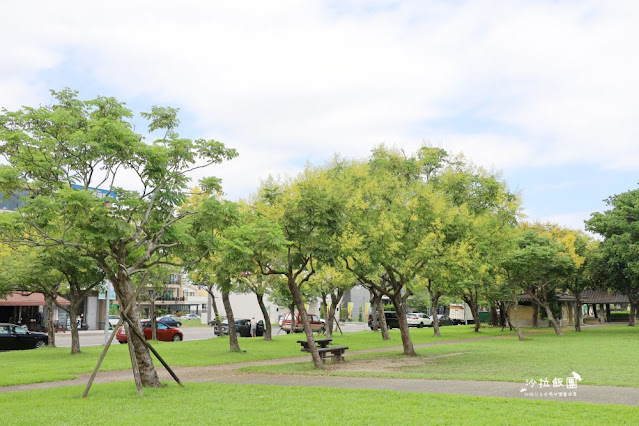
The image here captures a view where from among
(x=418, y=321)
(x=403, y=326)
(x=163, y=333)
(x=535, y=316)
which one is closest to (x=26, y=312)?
(x=163, y=333)

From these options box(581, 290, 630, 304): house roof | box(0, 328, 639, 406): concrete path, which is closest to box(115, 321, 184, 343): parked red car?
box(0, 328, 639, 406): concrete path

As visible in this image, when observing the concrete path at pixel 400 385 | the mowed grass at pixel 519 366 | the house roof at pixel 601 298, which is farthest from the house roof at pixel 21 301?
the house roof at pixel 601 298

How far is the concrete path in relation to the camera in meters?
11.1

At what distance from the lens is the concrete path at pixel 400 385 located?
1109 cm

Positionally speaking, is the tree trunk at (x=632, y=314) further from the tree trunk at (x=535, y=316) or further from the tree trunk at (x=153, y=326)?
the tree trunk at (x=153, y=326)

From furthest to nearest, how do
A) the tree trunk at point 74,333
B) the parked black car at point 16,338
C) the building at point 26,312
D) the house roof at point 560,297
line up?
1. the house roof at point 560,297
2. the building at point 26,312
3. the parked black car at point 16,338
4. the tree trunk at point 74,333

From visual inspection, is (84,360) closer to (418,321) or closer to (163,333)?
(163,333)

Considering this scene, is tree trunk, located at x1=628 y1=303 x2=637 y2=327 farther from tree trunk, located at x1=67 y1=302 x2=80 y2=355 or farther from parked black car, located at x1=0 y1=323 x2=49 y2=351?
parked black car, located at x1=0 y1=323 x2=49 y2=351

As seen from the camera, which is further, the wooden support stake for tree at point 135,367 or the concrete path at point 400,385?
the wooden support stake for tree at point 135,367

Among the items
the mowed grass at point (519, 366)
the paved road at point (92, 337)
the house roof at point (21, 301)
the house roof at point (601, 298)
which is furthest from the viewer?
the house roof at point (601, 298)

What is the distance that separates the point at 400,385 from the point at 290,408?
12.7ft

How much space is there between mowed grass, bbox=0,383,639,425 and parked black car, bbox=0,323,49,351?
19159 mm

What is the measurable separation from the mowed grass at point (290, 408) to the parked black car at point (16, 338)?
1916cm

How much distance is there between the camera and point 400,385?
13469mm
